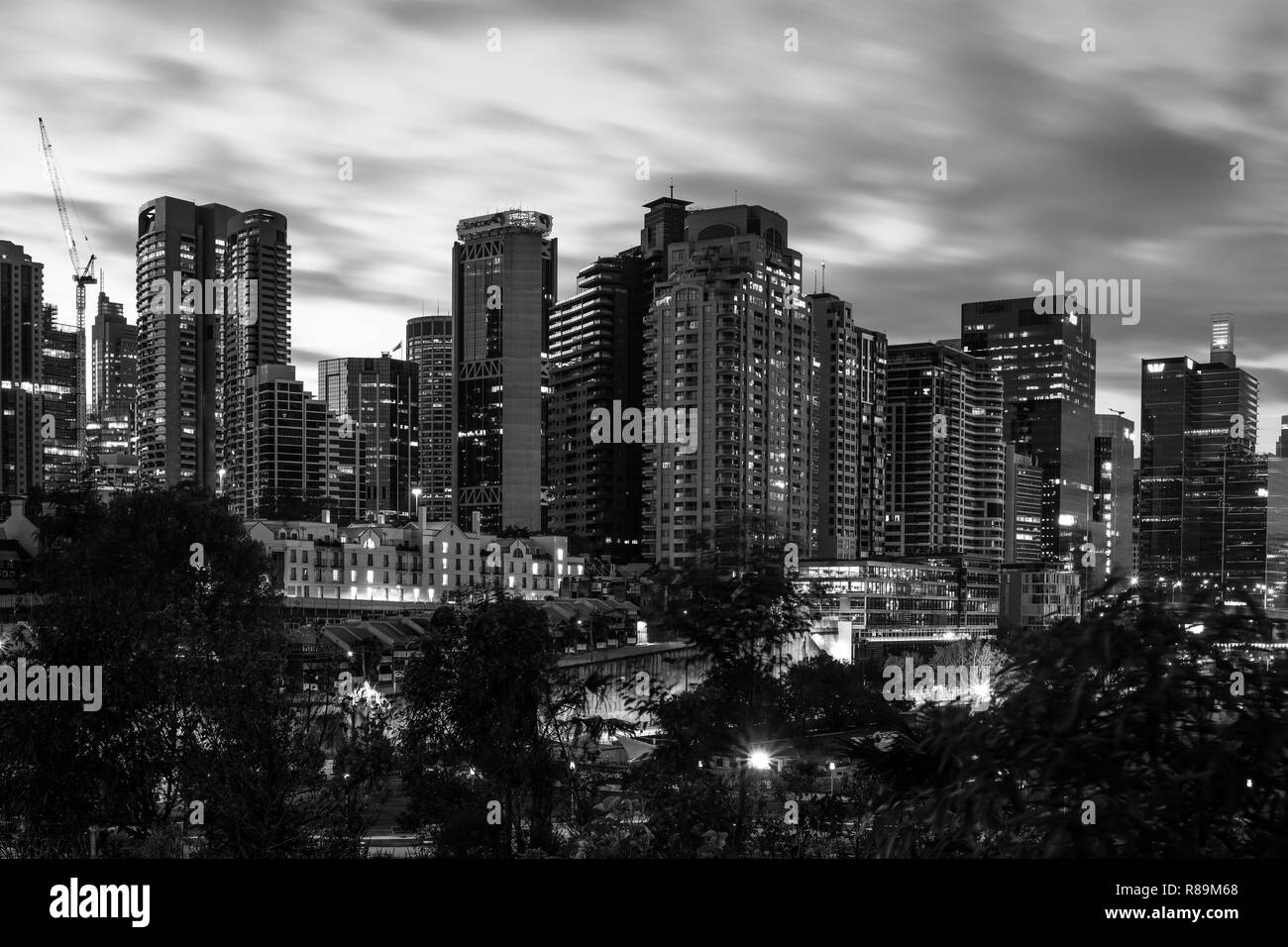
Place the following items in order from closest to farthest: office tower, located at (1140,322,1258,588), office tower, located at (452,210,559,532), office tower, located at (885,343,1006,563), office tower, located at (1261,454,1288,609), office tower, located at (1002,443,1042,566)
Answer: office tower, located at (1261,454,1288,609), office tower, located at (1140,322,1258,588), office tower, located at (452,210,559,532), office tower, located at (885,343,1006,563), office tower, located at (1002,443,1042,566)

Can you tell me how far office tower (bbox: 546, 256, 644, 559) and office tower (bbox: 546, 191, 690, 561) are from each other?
139 millimetres

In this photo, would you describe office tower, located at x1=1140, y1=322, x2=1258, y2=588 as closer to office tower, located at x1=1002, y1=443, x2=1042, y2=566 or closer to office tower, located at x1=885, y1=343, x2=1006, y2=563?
office tower, located at x1=1002, y1=443, x2=1042, y2=566

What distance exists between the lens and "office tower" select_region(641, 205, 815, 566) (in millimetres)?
128250

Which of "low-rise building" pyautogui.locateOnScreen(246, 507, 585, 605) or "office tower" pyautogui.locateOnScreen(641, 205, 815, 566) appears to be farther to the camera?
"office tower" pyautogui.locateOnScreen(641, 205, 815, 566)

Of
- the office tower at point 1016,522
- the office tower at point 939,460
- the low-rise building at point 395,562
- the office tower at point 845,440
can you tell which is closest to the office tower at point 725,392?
the office tower at point 845,440

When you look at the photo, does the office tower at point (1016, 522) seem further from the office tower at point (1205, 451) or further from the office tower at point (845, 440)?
the office tower at point (845, 440)

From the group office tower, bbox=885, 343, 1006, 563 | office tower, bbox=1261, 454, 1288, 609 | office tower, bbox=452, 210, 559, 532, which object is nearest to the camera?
office tower, bbox=1261, 454, 1288, 609

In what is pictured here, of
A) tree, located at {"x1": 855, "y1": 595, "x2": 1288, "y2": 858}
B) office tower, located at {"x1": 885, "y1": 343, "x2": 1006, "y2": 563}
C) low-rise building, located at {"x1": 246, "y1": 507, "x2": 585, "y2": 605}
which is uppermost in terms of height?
office tower, located at {"x1": 885, "y1": 343, "x2": 1006, "y2": 563}

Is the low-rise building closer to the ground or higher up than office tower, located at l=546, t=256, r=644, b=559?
closer to the ground

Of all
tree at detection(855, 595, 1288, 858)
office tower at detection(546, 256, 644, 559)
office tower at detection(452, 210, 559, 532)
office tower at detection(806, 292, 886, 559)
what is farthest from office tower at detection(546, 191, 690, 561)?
tree at detection(855, 595, 1288, 858)

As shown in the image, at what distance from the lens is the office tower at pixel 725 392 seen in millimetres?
128250

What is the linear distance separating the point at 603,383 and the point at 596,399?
271 centimetres

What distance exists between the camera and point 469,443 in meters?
190

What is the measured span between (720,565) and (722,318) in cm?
11289
